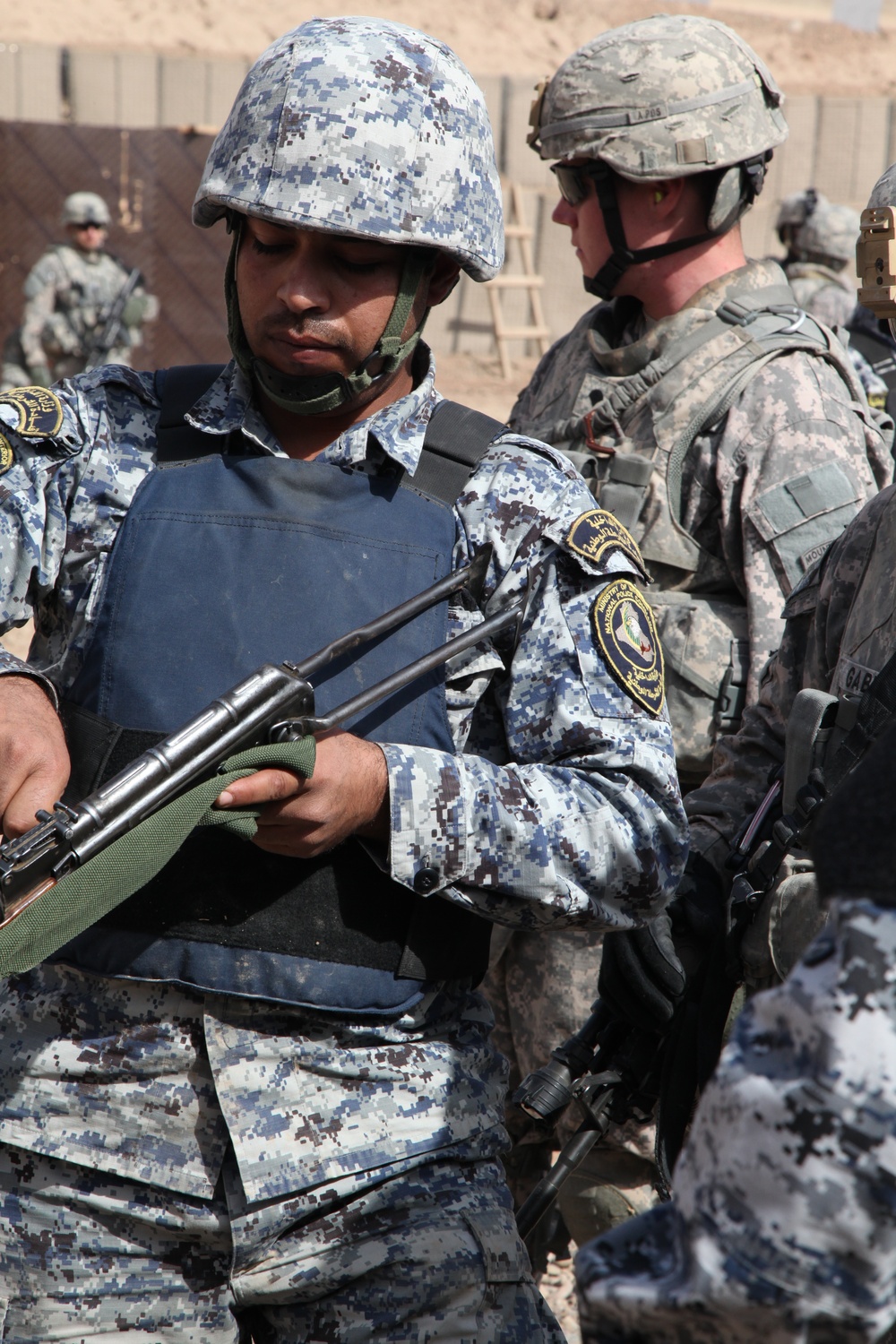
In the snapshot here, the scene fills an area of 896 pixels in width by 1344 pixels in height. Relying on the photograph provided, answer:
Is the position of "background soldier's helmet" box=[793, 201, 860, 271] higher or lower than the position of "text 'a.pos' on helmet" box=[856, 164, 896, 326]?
Result: lower

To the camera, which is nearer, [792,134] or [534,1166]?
[534,1166]

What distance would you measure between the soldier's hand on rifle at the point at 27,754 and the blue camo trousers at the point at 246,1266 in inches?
17.2

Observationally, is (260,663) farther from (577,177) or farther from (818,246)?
(818,246)

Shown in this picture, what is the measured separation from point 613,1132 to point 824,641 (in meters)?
1.23

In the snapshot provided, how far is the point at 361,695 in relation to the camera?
1.73 meters

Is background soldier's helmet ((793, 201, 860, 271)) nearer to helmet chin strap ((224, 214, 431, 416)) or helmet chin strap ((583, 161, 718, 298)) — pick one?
helmet chin strap ((583, 161, 718, 298))

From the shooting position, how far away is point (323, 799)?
164 cm

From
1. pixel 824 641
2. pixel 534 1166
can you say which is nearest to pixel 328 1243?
pixel 824 641

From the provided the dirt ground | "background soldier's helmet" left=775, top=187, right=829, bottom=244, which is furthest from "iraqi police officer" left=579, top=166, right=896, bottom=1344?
the dirt ground

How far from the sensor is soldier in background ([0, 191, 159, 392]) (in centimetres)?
1287

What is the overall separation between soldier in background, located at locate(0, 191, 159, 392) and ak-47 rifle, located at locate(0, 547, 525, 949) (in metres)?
11.8

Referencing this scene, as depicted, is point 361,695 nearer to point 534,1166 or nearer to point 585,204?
point 534,1166

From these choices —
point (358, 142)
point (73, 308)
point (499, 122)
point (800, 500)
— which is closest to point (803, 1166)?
point (358, 142)

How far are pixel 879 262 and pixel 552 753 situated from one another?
2.90 feet
